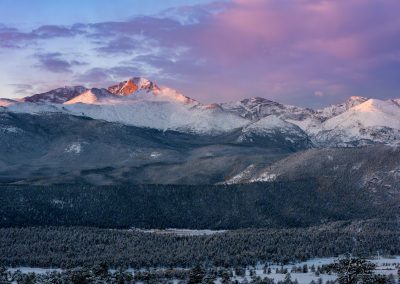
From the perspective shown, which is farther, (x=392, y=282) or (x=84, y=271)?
(x=392, y=282)

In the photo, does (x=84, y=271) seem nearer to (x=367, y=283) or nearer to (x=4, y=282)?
(x=4, y=282)

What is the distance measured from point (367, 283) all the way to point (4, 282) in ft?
317

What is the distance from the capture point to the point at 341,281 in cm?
15288

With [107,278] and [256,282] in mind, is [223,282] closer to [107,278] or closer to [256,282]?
[256,282]

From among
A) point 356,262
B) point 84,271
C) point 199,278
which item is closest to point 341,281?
point 356,262

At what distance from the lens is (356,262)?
152m

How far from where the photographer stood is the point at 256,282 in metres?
193

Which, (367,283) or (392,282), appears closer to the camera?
(367,283)

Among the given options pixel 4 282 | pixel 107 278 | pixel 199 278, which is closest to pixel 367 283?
pixel 199 278

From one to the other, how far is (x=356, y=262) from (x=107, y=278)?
2574 inches

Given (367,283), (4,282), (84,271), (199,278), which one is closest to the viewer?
(367,283)

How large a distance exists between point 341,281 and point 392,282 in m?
50.9

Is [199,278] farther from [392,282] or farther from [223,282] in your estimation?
[392,282]

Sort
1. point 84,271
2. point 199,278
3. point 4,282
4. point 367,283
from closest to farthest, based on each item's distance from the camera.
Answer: point 367,283
point 199,278
point 84,271
point 4,282
